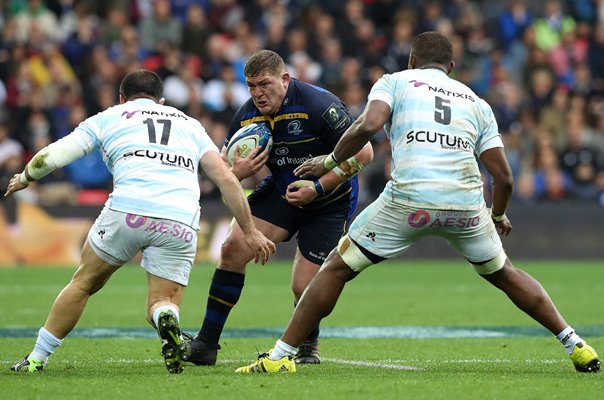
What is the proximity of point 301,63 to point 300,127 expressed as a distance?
12.0 metres

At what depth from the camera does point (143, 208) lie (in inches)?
288

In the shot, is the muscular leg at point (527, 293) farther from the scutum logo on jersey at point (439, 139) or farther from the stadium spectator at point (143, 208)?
the stadium spectator at point (143, 208)

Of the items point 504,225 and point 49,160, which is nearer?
point 49,160

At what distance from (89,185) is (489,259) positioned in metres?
12.0

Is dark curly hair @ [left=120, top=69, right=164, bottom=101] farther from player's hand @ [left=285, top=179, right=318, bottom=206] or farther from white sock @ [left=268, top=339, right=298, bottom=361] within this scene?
white sock @ [left=268, top=339, right=298, bottom=361]

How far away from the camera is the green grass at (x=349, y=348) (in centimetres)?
665

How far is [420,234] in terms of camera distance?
7.39 metres

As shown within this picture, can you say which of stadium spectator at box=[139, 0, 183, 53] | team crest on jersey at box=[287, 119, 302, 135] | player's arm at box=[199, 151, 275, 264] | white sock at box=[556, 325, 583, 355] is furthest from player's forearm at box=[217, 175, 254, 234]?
stadium spectator at box=[139, 0, 183, 53]

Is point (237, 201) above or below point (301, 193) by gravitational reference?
above

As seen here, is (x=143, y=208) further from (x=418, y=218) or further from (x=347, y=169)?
(x=418, y=218)

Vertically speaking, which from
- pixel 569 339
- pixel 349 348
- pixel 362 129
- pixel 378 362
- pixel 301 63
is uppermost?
pixel 362 129

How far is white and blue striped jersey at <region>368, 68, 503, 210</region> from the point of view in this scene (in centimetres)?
727

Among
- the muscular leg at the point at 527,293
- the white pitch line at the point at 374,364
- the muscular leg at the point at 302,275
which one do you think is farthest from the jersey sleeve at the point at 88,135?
the muscular leg at the point at 527,293

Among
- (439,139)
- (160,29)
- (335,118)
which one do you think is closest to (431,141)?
(439,139)
